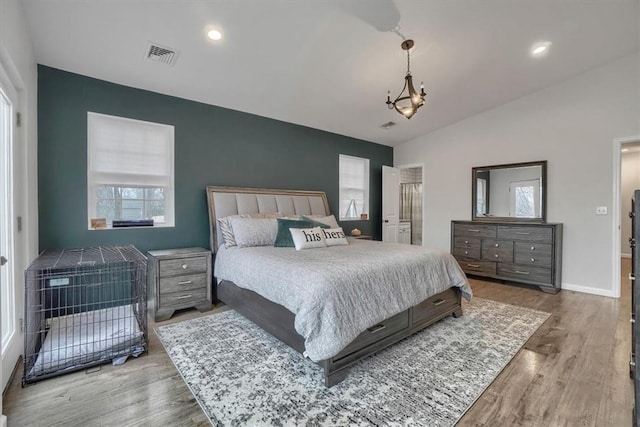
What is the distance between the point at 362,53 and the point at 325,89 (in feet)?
2.50

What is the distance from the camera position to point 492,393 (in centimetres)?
190

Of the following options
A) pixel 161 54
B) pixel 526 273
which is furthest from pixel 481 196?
pixel 161 54

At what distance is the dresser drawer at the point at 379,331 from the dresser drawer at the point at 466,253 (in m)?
2.93

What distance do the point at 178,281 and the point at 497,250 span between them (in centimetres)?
457

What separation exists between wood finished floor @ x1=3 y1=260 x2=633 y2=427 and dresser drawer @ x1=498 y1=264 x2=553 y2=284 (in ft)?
5.07

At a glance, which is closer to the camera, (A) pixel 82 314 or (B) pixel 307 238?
(A) pixel 82 314

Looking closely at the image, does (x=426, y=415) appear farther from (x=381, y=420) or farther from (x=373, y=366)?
(x=373, y=366)

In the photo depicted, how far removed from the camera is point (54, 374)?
2020 mm

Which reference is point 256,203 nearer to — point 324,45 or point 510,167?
point 324,45

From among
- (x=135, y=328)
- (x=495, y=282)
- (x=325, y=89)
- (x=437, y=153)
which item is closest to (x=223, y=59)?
(x=325, y=89)

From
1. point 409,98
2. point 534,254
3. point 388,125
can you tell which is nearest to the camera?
point 409,98

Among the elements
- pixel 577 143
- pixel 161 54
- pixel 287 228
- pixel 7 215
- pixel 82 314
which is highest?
pixel 161 54

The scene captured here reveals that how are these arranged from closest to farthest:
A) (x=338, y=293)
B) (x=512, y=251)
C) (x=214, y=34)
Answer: (x=338, y=293) → (x=214, y=34) → (x=512, y=251)

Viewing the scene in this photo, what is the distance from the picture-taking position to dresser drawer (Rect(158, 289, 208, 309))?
3.05 metres
